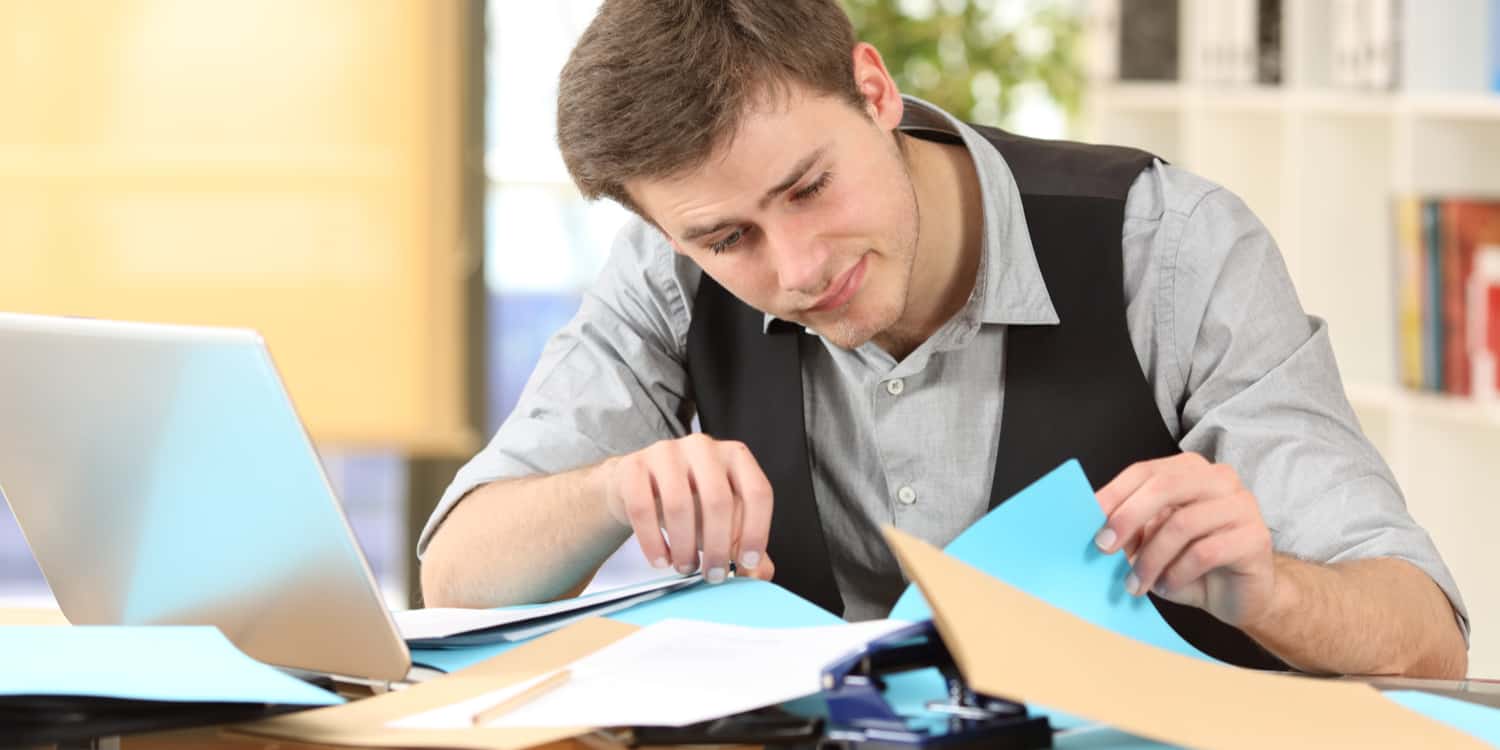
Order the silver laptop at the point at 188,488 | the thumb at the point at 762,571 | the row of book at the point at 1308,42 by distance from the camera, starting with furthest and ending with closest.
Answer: the row of book at the point at 1308,42, the thumb at the point at 762,571, the silver laptop at the point at 188,488

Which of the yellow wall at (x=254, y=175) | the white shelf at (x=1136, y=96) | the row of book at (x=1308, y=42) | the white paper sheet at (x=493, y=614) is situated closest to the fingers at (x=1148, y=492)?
the white paper sheet at (x=493, y=614)

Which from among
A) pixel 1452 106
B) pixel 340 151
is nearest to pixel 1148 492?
pixel 1452 106

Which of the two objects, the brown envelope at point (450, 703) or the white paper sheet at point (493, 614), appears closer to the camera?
the brown envelope at point (450, 703)

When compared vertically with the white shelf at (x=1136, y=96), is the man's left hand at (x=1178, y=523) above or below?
below

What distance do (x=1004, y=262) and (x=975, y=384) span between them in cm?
11

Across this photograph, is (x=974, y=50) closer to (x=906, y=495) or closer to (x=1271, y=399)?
(x=906, y=495)

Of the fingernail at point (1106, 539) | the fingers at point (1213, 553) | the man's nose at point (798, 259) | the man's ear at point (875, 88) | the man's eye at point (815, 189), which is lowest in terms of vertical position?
the fingers at point (1213, 553)

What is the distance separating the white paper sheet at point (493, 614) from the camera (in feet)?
3.45

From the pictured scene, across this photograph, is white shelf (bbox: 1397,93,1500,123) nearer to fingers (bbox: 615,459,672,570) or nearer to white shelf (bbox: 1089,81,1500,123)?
white shelf (bbox: 1089,81,1500,123)

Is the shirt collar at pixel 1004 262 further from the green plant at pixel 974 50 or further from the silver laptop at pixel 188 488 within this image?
the green plant at pixel 974 50

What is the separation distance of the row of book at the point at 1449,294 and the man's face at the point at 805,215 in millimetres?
1474

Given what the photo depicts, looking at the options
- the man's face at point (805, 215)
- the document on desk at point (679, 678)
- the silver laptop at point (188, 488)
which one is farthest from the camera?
the man's face at point (805, 215)

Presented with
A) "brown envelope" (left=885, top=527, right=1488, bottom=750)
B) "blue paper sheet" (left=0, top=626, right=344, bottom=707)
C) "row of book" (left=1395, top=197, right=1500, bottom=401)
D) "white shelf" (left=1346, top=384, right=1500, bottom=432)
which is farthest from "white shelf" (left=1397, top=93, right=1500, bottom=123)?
"blue paper sheet" (left=0, top=626, right=344, bottom=707)

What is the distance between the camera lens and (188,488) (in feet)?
3.16
